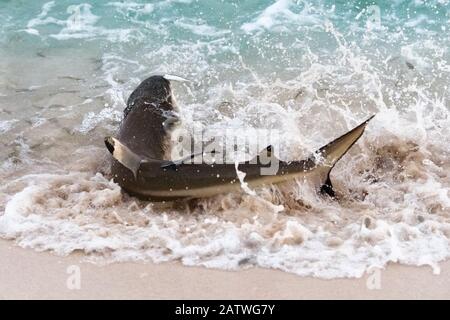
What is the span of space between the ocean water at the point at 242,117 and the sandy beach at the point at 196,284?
0.30 ft

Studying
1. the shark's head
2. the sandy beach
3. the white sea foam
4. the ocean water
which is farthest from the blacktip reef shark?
the white sea foam

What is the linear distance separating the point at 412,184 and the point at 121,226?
214 centimetres

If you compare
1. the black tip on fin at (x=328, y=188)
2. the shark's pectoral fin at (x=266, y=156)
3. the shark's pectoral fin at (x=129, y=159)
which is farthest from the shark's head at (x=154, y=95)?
the black tip on fin at (x=328, y=188)

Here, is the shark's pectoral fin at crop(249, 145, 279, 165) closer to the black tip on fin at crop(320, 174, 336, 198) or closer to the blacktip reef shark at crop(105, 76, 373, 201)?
the blacktip reef shark at crop(105, 76, 373, 201)

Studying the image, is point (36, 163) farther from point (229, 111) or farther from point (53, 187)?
point (229, 111)

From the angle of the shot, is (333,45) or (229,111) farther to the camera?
(333,45)

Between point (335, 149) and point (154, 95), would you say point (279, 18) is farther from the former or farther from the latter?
point (335, 149)

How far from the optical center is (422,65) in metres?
7.69

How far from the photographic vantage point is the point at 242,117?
627 centimetres

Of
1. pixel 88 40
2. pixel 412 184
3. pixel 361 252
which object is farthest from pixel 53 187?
pixel 88 40

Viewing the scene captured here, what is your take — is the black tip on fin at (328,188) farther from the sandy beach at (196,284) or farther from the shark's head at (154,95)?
the shark's head at (154,95)

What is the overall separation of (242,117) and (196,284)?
9.72 feet

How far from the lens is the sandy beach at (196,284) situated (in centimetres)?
344

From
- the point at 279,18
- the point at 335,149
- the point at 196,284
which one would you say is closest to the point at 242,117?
the point at 335,149
